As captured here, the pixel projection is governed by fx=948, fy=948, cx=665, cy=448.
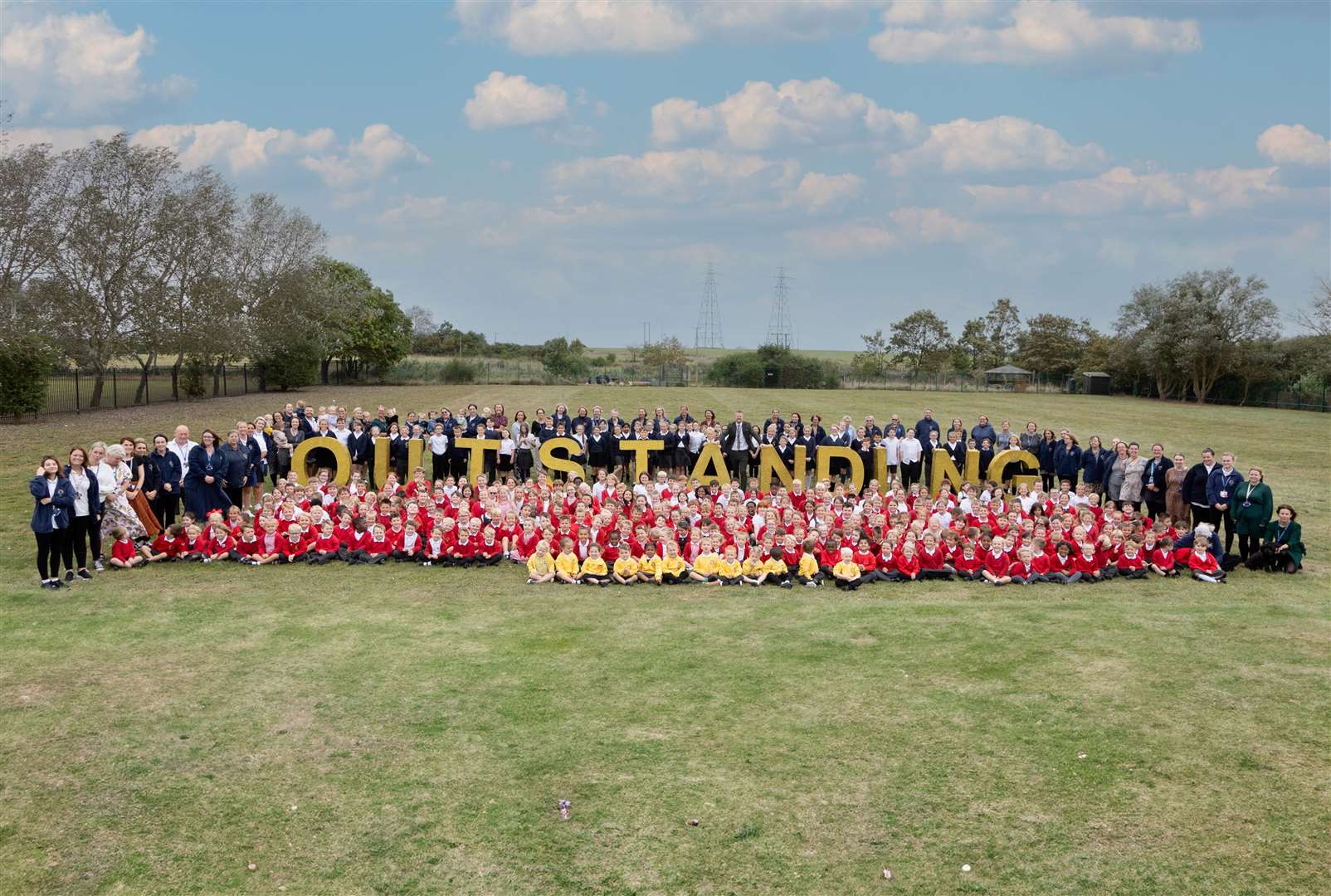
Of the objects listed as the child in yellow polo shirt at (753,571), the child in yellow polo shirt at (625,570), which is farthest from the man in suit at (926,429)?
the child in yellow polo shirt at (625,570)

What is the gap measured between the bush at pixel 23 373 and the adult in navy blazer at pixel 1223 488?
35.5m

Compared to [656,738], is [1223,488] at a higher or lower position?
higher

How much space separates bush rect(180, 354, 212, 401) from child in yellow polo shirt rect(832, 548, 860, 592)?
154 feet

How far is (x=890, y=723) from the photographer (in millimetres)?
8852

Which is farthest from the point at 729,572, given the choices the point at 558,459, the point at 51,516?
the point at 51,516

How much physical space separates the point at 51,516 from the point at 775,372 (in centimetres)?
6564

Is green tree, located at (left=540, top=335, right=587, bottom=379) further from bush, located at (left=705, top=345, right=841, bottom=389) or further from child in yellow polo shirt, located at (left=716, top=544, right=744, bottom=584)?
child in yellow polo shirt, located at (left=716, top=544, right=744, bottom=584)

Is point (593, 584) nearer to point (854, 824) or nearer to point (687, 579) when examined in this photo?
point (687, 579)

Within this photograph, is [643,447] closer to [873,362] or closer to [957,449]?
[957,449]

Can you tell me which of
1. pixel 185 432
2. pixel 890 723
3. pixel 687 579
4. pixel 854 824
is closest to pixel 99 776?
pixel 854 824

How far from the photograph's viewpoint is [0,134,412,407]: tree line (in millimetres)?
34406

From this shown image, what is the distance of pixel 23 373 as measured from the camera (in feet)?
110

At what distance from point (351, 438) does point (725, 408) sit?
30.5 meters

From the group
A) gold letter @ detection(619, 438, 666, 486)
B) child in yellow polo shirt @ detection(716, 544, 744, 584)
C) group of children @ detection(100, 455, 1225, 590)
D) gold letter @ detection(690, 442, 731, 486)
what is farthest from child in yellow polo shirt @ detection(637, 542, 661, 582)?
gold letter @ detection(619, 438, 666, 486)
